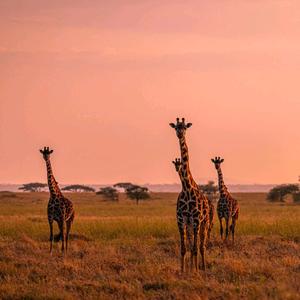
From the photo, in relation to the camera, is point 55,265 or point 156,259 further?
point 156,259

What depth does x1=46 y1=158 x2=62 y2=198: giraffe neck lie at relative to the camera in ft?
71.4

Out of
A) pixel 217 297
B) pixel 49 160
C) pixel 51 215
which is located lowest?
pixel 217 297

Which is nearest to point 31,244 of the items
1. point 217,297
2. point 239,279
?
point 239,279

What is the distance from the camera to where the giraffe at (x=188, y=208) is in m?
16.3

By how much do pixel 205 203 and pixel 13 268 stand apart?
468 centimetres

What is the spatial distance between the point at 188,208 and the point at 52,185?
23.6ft

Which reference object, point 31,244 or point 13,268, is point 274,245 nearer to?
point 31,244

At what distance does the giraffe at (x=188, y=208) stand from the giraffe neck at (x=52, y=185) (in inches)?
241

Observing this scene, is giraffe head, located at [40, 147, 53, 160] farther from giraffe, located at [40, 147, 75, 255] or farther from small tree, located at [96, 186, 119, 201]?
small tree, located at [96, 186, 119, 201]

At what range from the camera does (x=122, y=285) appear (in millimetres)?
13906

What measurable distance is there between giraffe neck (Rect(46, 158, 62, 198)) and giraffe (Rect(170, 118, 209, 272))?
6115 millimetres

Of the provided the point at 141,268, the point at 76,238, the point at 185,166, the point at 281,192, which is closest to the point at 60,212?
the point at 76,238

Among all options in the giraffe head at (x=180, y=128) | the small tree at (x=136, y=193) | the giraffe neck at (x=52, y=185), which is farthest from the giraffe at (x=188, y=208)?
the small tree at (x=136, y=193)

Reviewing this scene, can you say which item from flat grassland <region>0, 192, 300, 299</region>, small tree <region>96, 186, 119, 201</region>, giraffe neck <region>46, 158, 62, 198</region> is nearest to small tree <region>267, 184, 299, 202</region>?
small tree <region>96, 186, 119, 201</region>
